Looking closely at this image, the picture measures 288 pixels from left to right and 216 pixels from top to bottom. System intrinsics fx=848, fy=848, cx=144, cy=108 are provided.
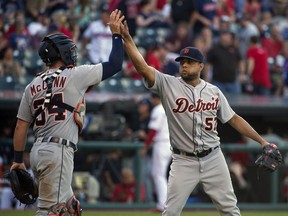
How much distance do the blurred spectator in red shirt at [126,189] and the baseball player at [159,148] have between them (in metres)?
0.82

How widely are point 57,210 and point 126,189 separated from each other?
21.8 ft

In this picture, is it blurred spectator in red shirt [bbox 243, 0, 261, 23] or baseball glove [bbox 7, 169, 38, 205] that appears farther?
blurred spectator in red shirt [bbox 243, 0, 261, 23]

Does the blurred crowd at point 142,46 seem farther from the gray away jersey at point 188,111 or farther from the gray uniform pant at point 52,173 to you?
the gray uniform pant at point 52,173

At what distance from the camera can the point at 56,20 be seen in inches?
639

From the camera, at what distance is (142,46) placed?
17.2 metres

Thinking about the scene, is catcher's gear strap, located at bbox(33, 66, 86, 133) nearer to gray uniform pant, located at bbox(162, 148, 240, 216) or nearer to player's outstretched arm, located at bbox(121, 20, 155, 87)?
player's outstretched arm, located at bbox(121, 20, 155, 87)

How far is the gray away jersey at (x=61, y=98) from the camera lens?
7.30 meters

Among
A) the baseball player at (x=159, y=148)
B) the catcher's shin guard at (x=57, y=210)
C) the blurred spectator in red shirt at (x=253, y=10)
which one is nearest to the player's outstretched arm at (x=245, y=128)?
the catcher's shin guard at (x=57, y=210)

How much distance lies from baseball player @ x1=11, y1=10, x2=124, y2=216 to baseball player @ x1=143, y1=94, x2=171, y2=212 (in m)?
5.36

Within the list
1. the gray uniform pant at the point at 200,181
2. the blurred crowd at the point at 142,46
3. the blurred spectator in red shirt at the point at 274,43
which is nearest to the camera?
the gray uniform pant at the point at 200,181

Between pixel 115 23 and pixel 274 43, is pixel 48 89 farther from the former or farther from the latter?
pixel 274 43

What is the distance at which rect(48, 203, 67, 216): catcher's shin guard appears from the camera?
7.14m

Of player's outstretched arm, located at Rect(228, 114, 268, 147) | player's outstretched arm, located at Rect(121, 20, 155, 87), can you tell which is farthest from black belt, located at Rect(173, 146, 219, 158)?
player's outstretched arm, located at Rect(121, 20, 155, 87)

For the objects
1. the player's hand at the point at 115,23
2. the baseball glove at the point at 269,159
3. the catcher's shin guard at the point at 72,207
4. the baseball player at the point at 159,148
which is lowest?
the baseball player at the point at 159,148
